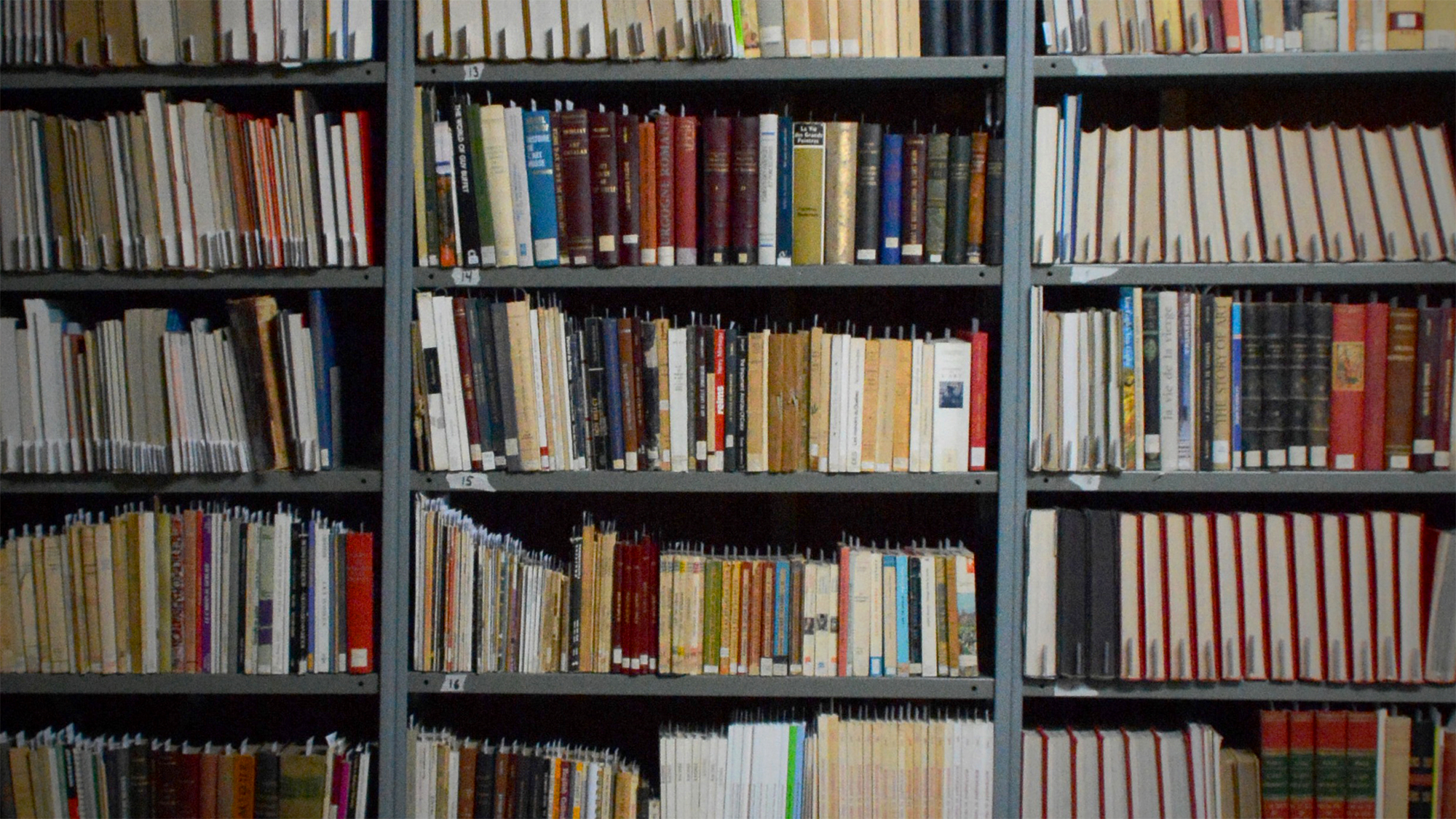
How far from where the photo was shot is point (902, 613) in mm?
1702

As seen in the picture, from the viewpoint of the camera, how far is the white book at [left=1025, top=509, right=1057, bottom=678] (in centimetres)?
167

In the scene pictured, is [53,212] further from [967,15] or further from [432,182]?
[967,15]

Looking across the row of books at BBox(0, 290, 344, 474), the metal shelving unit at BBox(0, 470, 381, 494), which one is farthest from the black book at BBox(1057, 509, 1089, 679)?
the row of books at BBox(0, 290, 344, 474)

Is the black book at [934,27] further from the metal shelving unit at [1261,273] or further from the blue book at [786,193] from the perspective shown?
the metal shelving unit at [1261,273]

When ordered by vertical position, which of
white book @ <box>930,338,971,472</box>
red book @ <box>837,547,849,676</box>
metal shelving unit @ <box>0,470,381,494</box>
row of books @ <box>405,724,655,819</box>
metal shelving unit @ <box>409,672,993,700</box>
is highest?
white book @ <box>930,338,971,472</box>

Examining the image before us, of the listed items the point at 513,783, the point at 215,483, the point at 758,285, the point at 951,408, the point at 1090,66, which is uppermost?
the point at 1090,66

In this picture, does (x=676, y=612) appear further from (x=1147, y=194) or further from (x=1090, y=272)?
(x=1147, y=194)

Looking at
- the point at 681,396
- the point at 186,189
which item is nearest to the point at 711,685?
the point at 681,396

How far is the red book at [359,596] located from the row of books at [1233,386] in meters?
1.21

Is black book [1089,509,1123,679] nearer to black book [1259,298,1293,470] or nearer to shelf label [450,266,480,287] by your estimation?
black book [1259,298,1293,470]

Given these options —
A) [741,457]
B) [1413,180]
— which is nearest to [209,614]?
[741,457]

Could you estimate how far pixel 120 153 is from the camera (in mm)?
1713

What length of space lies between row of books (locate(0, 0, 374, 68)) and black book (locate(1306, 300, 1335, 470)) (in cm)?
175

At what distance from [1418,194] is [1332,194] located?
141mm
